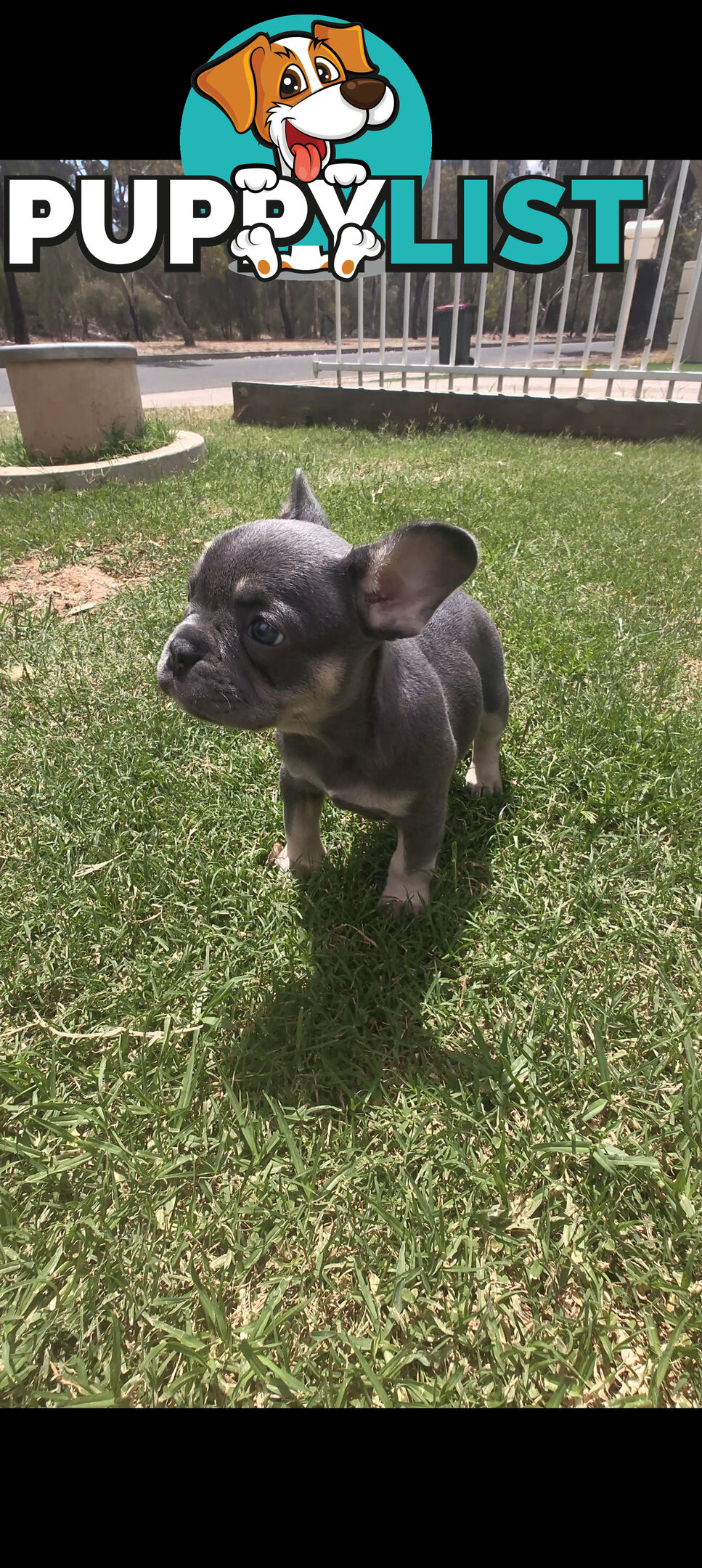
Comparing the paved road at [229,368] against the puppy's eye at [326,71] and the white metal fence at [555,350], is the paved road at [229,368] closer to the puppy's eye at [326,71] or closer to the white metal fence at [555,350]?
the white metal fence at [555,350]

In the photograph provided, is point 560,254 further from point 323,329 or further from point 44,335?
point 323,329

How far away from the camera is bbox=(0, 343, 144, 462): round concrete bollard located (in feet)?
21.6

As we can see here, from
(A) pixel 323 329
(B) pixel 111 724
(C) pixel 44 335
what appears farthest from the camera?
(A) pixel 323 329

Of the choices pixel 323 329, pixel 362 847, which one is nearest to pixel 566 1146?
pixel 362 847

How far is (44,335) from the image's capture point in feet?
131

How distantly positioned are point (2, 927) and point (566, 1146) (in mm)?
1803

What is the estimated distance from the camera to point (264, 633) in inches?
72.8

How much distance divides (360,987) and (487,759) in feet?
3.83

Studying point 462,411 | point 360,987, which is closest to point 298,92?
point 462,411

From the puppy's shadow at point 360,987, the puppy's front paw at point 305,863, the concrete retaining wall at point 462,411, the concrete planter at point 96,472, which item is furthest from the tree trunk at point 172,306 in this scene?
the puppy's shadow at point 360,987

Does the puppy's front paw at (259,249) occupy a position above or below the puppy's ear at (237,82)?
below

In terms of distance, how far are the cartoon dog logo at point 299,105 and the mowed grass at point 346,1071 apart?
8234 mm

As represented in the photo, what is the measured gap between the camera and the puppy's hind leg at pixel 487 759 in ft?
9.84

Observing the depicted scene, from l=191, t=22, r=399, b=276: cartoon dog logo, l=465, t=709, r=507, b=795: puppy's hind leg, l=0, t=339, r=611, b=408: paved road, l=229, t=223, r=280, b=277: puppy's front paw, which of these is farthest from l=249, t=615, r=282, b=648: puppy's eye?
l=0, t=339, r=611, b=408: paved road
